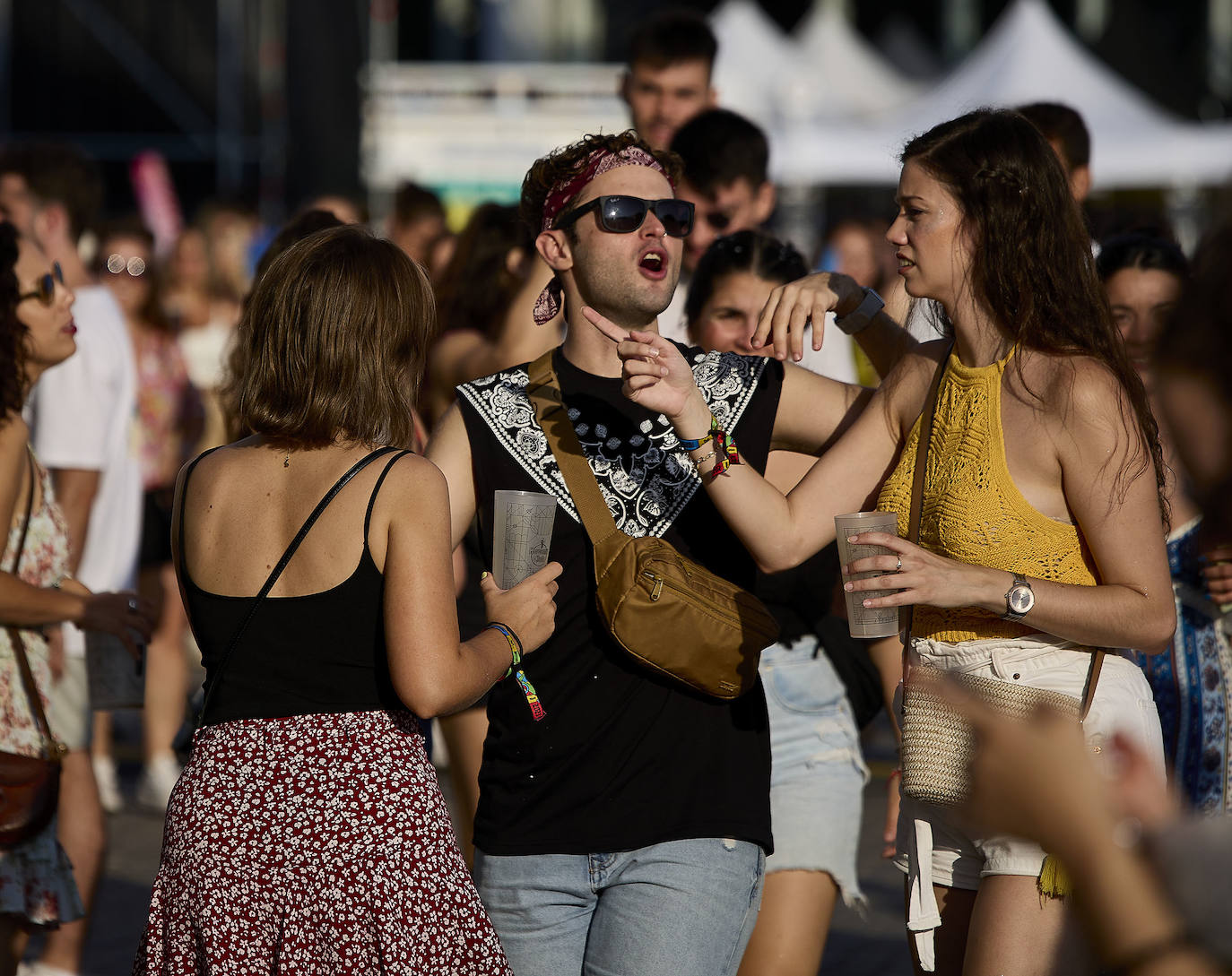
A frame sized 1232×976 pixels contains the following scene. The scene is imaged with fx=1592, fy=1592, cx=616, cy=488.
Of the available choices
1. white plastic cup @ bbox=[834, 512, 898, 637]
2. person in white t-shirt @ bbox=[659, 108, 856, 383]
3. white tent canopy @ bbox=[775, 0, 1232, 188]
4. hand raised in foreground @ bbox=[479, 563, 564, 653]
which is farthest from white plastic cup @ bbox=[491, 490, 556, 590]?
white tent canopy @ bbox=[775, 0, 1232, 188]

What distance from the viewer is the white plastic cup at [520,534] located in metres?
2.97

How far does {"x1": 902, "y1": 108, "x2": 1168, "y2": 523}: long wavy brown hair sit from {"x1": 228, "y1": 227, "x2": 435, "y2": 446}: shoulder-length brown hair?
108cm

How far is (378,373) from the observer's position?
2.91 metres

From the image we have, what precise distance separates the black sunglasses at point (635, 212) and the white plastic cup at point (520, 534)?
0.75m

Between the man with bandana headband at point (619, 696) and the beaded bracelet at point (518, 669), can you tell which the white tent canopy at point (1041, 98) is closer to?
the man with bandana headband at point (619, 696)

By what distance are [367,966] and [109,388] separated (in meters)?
3.88

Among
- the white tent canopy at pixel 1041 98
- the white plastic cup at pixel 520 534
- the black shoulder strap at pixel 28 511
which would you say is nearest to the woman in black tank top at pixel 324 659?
the white plastic cup at pixel 520 534

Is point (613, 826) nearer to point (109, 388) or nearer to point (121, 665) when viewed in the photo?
point (121, 665)

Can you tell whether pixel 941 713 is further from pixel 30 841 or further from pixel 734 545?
pixel 30 841

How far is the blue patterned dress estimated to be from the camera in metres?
4.09

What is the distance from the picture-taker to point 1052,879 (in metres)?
2.79

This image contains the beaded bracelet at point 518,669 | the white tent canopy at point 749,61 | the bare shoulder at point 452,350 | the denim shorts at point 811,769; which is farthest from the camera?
the white tent canopy at point 749,61

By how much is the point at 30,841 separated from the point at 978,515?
7.61 ft

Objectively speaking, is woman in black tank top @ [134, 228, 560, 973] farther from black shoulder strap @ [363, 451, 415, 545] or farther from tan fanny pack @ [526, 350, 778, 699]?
tan fanny pack @ [526, 350, 778, 699]
